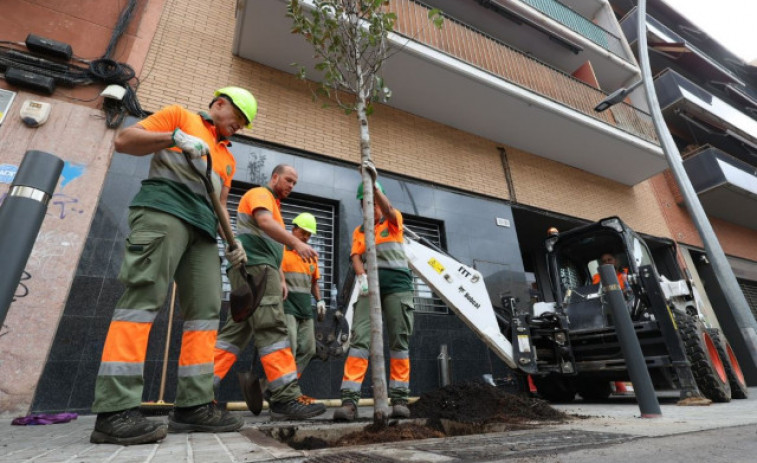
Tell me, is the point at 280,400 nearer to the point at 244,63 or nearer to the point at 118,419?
the point at 118,419

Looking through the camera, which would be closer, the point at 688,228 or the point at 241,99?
the point at 241,99

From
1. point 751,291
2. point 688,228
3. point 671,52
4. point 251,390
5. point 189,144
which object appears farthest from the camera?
point 671,52

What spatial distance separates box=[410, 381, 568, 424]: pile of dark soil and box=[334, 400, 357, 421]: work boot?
0.48m

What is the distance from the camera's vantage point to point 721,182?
Answer: 10.8 meters

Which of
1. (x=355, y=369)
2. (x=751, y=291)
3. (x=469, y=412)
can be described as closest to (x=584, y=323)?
(x=469, y=412)

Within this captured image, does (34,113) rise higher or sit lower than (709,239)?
higher

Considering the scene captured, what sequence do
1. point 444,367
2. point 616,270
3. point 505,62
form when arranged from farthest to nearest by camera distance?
point 505,62 → point 616,270 → point 444,367

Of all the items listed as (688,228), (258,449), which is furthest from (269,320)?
(688,228)

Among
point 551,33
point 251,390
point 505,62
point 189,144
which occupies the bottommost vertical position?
point 251,390

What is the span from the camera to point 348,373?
314cm

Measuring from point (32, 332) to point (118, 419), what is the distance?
273cm

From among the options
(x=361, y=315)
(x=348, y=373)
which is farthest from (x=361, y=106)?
(x=348, y=373)

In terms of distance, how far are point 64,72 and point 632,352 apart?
22.4 ft

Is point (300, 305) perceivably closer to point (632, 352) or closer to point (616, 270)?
point (632, 352)
